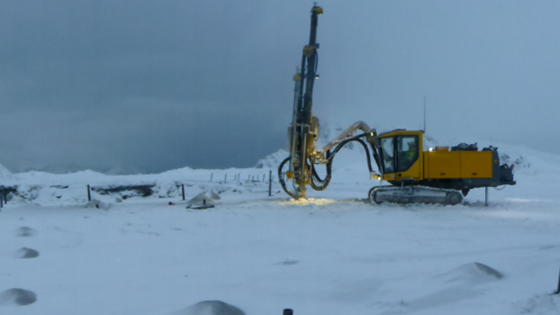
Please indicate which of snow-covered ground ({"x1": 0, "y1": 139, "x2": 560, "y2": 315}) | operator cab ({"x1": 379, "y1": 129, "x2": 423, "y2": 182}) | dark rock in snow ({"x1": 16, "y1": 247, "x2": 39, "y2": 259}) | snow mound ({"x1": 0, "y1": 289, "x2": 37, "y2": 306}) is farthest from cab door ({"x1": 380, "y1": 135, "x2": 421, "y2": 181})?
snow mound ({"x1": 0, "y1": 289, "x2": 37, "y2": 306})

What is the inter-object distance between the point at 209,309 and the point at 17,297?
6.90ft

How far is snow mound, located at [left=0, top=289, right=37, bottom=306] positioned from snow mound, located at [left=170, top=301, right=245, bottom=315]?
1685mm

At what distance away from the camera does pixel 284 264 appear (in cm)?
592

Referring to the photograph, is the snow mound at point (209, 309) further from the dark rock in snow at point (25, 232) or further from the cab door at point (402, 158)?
the cab door at point (402, 158)

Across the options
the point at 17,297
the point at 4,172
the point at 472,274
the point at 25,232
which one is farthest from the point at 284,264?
the point at 4,172

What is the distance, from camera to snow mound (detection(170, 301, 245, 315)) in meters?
4.09

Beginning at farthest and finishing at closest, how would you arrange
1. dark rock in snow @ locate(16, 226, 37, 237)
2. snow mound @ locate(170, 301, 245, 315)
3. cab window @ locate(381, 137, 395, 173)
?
cab window @ locate(381, 137, 395, 173), dark rock in snow @ locate(16, 226, 37, 237), snow mound @ locate(170, 301, 245, 315)

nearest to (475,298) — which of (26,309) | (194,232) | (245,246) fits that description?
(245,246)

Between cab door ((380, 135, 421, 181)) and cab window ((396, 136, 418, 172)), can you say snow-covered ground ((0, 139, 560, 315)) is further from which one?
cab window ((396, 136, 418, 172))

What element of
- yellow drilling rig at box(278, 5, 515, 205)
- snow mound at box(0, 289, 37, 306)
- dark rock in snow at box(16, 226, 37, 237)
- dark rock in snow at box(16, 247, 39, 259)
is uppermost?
yellow drilling rig at box(278, 5, 515, 205)

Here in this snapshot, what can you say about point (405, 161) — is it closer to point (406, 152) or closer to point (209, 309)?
point (406, 152)

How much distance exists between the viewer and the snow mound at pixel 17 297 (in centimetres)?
457

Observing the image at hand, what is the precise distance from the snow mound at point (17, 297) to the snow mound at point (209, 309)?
1.69 metres

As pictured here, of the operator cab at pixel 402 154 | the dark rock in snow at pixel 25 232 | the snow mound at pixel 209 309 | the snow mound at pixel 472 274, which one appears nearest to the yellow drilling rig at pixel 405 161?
the operator cab at pixel 402 154
